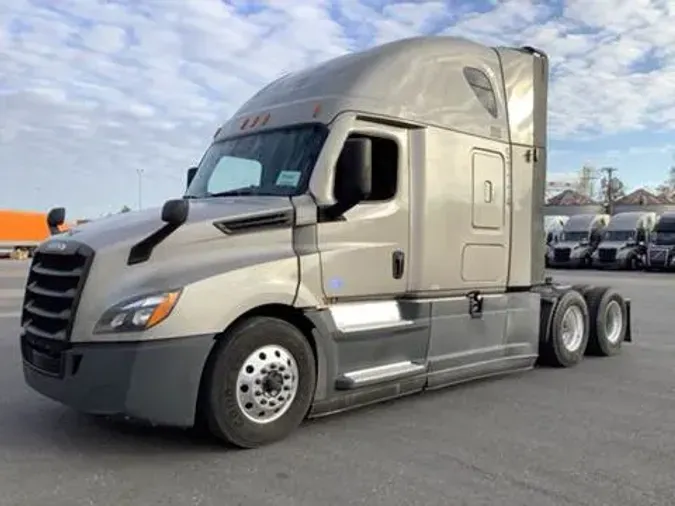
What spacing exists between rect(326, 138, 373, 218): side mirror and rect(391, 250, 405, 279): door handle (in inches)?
29.1

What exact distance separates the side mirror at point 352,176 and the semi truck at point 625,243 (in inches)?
1317

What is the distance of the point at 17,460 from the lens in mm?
5152

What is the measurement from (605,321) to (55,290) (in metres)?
7.04

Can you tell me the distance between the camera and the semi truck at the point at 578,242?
38875 millimetres

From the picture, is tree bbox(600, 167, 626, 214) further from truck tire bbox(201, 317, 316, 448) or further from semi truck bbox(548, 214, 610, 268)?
truck tire bbox(201, 317, 316, 448)

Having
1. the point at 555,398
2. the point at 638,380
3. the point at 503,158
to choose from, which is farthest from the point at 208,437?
the point at 638,380

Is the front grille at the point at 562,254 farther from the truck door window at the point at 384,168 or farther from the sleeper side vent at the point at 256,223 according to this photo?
the sleeper side vent at the point at 256,223

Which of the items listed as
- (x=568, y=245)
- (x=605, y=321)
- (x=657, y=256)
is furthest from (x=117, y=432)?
(x=568, y=245)

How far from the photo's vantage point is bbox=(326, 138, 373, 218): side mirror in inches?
231

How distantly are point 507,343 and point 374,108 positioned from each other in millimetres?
2981

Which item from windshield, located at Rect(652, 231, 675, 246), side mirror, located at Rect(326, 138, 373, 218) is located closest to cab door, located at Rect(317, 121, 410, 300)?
side mirror, located at Rect(326, 138, 373, 218)

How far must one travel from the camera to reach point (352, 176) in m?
5.86

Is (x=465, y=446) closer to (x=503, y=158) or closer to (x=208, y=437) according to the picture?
(x=208, y=437)

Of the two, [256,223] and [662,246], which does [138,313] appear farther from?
[662,246]
